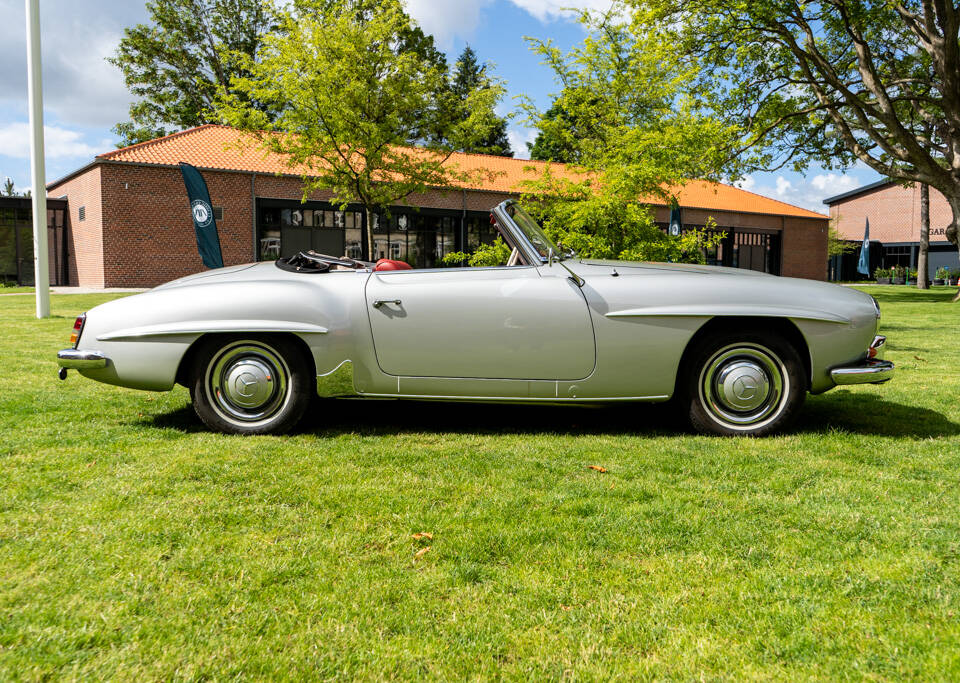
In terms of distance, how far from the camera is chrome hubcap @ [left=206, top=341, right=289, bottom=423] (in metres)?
3.91

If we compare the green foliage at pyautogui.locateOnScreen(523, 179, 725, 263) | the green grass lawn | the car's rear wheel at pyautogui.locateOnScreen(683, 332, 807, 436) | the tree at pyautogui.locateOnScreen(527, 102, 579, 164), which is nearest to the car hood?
the car's rear wheel at pyautogui.locateOnScreen(683, 332, 807, 436)

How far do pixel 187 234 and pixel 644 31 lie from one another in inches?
737

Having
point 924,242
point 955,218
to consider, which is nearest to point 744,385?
point 955,218

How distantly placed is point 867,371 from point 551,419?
1903 mm

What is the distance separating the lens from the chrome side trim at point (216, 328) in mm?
3783

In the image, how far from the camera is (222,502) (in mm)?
2809

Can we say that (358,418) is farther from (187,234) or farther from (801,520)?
(187,234)

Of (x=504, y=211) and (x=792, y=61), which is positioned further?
(x=792, y=61)

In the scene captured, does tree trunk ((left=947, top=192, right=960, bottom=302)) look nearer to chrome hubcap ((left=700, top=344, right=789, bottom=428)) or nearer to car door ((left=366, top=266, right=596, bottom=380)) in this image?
chrome hubcap ((left=700, top=344, right=789, bottom=428))

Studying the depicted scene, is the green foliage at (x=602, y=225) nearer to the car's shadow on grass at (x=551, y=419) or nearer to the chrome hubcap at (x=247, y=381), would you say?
the car's shadow on grass at (x=551, y=419)

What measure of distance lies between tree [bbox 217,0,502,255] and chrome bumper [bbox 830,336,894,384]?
12.6m

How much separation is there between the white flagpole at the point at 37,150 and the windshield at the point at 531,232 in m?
11.2

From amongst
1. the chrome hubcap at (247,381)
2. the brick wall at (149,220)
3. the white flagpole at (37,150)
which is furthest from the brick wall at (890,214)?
the chrome hubcap at (247,381)

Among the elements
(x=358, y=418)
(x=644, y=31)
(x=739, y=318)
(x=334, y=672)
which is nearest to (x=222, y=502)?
(x=334, y=672)
